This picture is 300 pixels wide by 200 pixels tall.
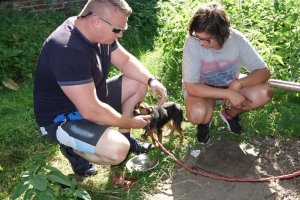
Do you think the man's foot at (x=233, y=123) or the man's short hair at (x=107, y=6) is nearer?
the man's short hair at (x=107, y=6)

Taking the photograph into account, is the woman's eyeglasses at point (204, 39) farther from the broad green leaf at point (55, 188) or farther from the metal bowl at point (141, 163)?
the broad green leaf at point (55, 188)

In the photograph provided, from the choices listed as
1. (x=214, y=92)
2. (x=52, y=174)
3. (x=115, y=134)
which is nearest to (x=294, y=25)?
(x=214, y=92)

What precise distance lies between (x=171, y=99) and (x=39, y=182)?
95.6 inches

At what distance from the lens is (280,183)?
374cm

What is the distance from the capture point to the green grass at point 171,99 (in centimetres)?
394

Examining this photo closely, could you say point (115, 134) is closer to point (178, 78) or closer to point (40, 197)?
point (40, 197)

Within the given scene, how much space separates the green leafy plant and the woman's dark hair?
173cm

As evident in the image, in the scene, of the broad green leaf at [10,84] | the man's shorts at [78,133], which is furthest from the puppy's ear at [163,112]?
the broad green leaf at [10,84]

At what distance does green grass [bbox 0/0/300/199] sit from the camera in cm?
394

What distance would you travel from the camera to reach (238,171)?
389cm

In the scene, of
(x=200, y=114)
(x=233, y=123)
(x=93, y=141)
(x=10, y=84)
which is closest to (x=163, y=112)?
(x=200, y=114)

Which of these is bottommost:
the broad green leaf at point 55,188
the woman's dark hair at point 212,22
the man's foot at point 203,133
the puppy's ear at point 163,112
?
the man's foot at point 203,133

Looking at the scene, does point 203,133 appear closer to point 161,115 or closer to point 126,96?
point 161,115

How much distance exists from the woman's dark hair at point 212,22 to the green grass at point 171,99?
0.84m
